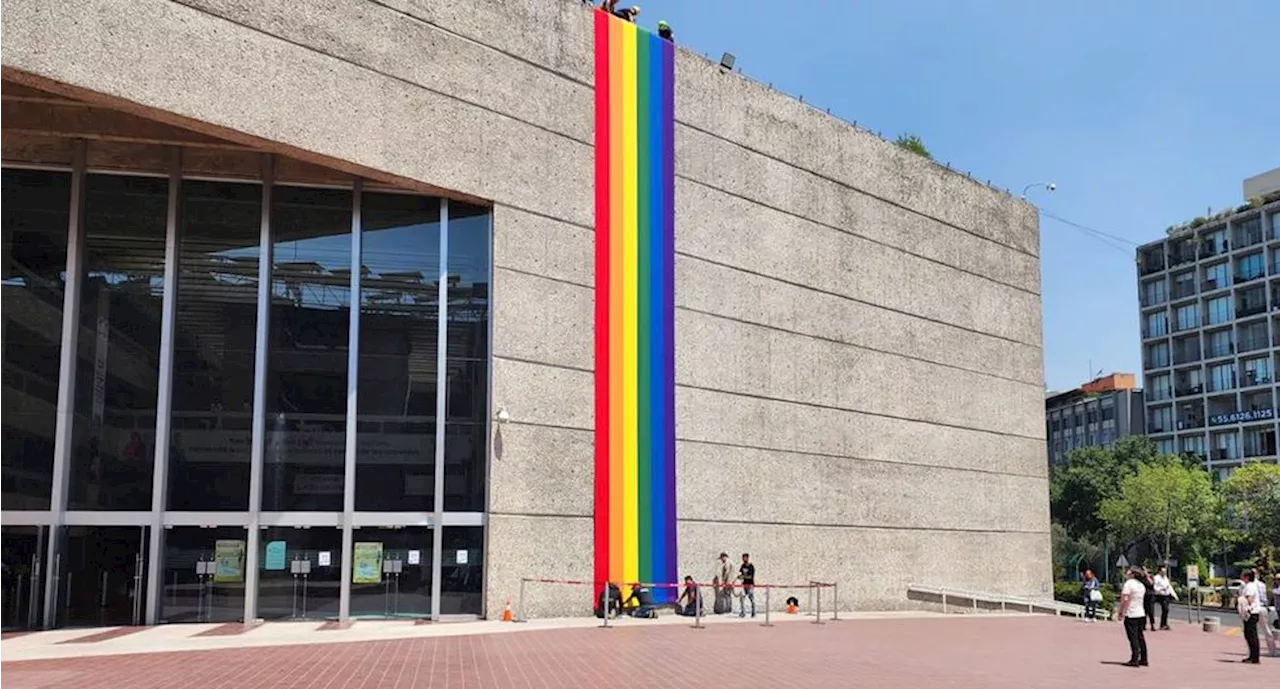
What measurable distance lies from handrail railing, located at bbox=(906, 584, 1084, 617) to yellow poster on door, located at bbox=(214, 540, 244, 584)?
56.2ft

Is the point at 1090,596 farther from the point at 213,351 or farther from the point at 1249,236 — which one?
the point at 1249,236

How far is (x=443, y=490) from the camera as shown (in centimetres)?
2105

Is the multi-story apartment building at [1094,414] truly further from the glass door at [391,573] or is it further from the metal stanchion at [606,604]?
the glass door at [391,573]

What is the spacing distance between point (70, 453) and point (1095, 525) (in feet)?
255

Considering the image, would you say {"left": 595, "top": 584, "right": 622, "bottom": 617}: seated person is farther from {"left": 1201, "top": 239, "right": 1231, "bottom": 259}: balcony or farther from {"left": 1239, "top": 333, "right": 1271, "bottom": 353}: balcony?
{"left": 1201, "top": 239, "right": 1231, "bottom": 259}: balcony

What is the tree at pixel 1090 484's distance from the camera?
270ft

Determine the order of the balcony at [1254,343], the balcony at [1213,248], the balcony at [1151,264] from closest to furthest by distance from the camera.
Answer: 1. the balcony at [1254,343]
2. the balcony at [1213,248]
3. the balcony at [1151,264]

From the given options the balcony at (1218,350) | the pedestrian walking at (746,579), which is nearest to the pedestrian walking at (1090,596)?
the pedestrian walking at (746,579)

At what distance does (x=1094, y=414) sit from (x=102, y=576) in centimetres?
10989

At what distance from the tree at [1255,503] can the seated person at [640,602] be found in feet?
201

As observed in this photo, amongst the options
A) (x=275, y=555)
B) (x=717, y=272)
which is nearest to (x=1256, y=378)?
(x=717, y=272)

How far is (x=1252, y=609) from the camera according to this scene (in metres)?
18.8

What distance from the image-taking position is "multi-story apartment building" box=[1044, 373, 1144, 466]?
107 m

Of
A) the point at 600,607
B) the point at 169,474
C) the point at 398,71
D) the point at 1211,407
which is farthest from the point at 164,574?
the point at 1211,407
